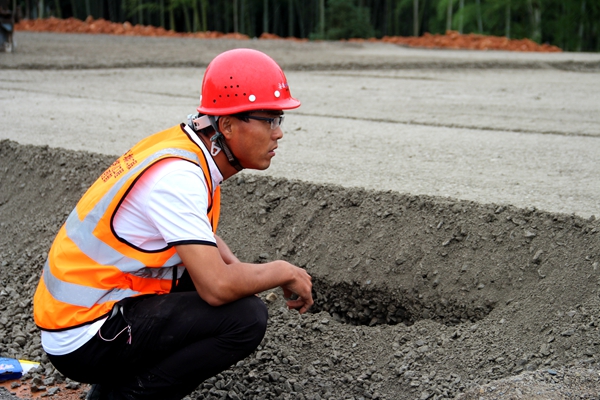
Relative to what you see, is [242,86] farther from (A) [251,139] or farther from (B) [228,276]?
(B) [228,276]

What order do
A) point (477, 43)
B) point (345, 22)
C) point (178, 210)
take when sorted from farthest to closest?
point (345, 22), point (477, 43), point (178, 210)

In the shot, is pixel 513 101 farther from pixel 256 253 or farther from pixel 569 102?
pixel 256 253

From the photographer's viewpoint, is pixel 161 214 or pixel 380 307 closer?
pixel 161 214

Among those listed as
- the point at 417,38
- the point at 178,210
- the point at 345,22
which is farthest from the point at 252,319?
the point at 345,22

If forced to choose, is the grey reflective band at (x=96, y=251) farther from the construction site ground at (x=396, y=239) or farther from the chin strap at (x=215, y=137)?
the construction site ground at (x=396, y=239)

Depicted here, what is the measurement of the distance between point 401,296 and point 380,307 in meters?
0.17

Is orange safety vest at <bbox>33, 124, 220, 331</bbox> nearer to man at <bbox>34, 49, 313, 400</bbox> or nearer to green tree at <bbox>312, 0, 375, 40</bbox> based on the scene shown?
man at <bbox>34, 49, 313, 400</bbox>

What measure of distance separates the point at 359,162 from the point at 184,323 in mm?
3410

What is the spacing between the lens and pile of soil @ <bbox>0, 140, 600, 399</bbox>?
316 cm

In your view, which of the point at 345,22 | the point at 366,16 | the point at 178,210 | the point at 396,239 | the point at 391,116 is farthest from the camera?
the point at 366,16

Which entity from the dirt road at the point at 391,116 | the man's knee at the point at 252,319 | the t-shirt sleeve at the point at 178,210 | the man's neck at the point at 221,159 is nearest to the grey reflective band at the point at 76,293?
the t-shirt sleeve at the point at 178,210

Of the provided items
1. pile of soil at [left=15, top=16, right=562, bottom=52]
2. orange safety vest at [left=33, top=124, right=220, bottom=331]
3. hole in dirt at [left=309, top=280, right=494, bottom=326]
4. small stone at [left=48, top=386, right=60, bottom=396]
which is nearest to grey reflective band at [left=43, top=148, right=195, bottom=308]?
orange safety vest at [left=33, top=124, right=220, bottom=331]

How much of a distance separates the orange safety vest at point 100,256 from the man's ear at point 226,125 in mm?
122

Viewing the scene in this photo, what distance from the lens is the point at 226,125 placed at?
8.55ft
